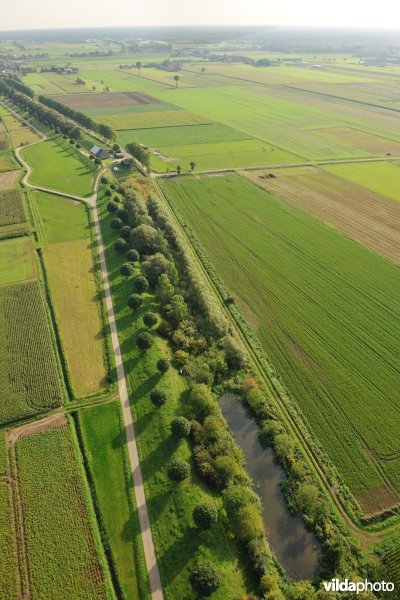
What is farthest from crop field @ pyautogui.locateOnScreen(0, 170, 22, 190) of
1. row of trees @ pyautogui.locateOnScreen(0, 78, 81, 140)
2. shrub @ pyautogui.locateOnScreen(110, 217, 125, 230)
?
shrub @ pyautogui.locateOnScreen(110, 217, 125, 230)

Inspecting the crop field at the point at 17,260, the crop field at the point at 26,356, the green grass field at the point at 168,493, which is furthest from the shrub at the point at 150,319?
the crop field at the point at 17,260

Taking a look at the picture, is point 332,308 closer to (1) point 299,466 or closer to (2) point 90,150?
(1) point 299,466

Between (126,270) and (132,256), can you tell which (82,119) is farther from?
(126,270)

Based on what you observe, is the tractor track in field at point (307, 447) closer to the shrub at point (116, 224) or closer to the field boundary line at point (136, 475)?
the field boundary line at point (136, 475)

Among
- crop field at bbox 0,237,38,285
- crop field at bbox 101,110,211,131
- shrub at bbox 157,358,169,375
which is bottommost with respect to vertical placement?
shrub at bbox 157,358,169,375

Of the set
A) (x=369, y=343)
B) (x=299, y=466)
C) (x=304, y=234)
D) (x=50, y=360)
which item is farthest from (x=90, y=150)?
(x=299, y=466)

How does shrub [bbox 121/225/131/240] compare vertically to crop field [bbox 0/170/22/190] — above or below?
below

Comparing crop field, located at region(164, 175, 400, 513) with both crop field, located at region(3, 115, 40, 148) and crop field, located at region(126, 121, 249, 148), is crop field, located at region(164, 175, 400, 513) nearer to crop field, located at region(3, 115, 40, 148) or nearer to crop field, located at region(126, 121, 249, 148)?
crop field, located at region(126, 121, 249, 148)
